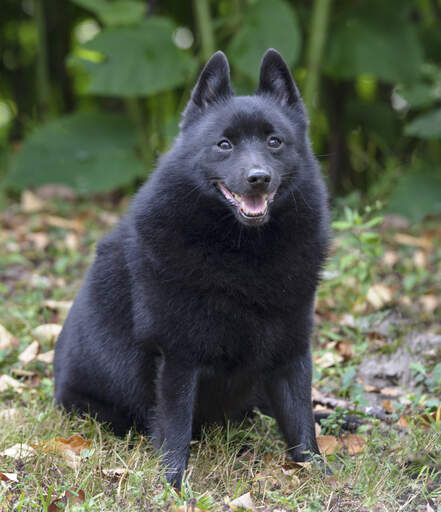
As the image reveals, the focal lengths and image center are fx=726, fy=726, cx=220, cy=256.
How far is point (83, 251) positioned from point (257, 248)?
8.90 feet

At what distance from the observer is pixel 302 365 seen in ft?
9.23

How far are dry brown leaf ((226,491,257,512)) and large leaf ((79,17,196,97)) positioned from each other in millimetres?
3560

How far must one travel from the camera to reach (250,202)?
259 centimetres

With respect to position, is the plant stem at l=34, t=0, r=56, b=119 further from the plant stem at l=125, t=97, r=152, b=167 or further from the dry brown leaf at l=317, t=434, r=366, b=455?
the dry brown leaf at l=317, t=434, r=366, b=455

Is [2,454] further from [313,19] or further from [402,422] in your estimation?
[313,19]

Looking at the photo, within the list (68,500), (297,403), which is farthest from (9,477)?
(297,403)

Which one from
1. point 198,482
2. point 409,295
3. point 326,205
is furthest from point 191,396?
point 409,295

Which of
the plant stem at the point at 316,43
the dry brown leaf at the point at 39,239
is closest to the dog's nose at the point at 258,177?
the dry brown leaf at the point at 39,239

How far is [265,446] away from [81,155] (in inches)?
133

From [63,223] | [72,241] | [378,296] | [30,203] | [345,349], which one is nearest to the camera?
[345,349]

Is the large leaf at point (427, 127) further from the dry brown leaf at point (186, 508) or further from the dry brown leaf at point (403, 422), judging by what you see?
the dry brown leaf at point (186, 508)

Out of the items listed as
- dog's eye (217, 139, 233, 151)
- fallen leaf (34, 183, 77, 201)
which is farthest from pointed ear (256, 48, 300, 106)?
fallen leaf (34, 183, 77, 201)

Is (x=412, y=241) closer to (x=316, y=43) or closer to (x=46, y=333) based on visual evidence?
(x=316, y=43)

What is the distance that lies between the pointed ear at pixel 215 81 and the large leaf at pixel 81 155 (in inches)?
109
